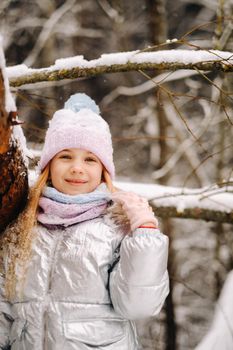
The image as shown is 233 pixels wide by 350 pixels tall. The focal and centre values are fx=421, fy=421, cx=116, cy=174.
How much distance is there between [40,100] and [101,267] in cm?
700

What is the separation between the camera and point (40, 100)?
848 cm

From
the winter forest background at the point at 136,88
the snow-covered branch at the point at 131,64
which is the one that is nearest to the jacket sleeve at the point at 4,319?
the snow-covered branch at the point at 131,64

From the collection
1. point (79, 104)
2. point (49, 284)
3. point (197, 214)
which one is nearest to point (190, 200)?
point (197, 214)

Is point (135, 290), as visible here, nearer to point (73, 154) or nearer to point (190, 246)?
point (73, 154)

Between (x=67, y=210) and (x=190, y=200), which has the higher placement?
(x=190, y=200)

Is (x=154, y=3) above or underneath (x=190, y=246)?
above

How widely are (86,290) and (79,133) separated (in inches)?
30.3

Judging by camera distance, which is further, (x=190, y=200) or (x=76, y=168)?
(x=190, y=200)

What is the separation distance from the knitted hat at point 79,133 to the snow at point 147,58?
203 mm

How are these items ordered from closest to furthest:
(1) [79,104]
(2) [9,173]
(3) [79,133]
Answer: (2) [9,173]
(3) [79,133]
(1) [79,104]

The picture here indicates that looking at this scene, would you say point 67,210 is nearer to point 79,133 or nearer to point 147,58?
point 79,133

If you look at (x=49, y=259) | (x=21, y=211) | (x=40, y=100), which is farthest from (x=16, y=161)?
(x=40, y=100)

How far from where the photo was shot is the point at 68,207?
1.99 m

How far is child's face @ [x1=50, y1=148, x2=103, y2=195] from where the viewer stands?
6.84 feet
